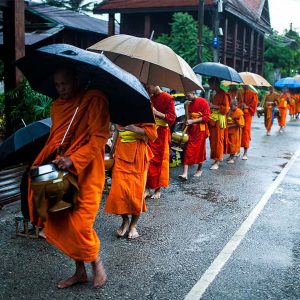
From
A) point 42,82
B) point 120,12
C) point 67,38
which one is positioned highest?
point 120,12

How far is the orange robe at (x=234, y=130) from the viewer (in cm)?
951

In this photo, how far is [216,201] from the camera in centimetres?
651

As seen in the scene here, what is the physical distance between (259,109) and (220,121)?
24.0 ft

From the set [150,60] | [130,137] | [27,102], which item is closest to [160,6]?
[27,102]

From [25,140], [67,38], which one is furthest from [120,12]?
[25,140]

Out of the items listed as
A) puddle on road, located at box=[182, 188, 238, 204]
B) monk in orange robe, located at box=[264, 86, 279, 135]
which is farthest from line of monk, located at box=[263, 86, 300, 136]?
puddle on road, located at box=[182, 188, 238, 204]

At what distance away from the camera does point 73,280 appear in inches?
143

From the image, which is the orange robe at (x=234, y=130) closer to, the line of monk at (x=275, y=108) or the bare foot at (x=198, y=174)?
the bare foot at (x=198, y=174)

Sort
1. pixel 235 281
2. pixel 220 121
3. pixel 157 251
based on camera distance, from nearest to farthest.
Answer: pixel 235 281, pixel 157 251, pixel 220 121

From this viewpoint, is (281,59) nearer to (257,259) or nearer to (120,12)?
(120,12)

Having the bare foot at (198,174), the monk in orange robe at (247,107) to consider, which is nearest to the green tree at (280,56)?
the monk in orange robe at (247,107)

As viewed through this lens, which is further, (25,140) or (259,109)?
(259,109)

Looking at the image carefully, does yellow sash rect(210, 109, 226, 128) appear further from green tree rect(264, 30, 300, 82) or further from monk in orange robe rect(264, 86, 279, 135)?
green tree rect(264, 30, 300, 82)

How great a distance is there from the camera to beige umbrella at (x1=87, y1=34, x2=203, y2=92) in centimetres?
495
